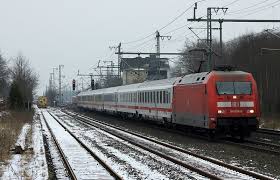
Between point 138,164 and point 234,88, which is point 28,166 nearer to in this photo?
point 138,164

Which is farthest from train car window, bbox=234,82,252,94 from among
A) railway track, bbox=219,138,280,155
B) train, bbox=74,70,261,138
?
railway track, bbox=219,138,280,155

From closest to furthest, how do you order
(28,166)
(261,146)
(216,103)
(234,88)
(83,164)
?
(28,166) < (83,164) < (261,146) < (216,103) < (234,88)

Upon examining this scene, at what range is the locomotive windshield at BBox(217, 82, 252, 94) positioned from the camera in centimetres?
2250

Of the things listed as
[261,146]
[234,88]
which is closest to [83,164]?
[261,146]

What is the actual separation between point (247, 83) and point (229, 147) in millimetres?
3951

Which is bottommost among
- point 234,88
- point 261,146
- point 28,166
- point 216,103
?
point 28,166

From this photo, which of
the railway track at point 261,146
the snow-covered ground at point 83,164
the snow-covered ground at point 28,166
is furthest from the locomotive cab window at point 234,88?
the snow-covered ground at point 28,166

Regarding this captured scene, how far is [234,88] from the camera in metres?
22.7

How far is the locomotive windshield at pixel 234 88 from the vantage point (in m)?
22.5

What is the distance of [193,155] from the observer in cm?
1733

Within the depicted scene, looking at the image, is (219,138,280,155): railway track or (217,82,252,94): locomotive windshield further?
(217,82,252,94): locomotive windshield

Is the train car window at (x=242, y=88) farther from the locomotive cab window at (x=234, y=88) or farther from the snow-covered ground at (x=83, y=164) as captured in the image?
the snow-covered ground at (x=83, y=164)

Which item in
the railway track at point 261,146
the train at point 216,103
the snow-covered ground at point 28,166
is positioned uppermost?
the train at point 216,103

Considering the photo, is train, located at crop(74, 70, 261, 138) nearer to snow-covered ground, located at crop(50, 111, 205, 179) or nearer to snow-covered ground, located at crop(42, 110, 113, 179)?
snow-covered ground, located at crop(50, 111, 205, 179)
